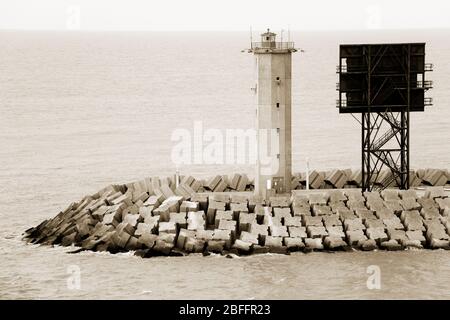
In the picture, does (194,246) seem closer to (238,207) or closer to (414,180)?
(238,207)

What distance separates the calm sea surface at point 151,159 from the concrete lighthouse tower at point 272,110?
6849mm

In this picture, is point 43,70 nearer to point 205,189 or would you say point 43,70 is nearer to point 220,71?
point 220,71

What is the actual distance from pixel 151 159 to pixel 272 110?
25.4 metres

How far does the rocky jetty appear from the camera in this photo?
47625 millimetres

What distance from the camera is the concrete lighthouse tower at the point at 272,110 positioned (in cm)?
5244

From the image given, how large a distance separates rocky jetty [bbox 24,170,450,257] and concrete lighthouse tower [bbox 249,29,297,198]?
1306 mm

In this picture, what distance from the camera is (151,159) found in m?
76.8

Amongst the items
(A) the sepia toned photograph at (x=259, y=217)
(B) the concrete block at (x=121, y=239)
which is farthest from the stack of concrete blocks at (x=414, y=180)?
(B) the concrete block at (x=121, y=239)

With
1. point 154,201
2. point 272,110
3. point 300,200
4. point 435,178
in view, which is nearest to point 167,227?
point 154,201

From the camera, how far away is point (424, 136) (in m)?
85.7

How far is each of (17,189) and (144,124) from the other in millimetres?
34892

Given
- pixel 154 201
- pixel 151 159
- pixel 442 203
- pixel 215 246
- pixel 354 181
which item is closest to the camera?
pixel 215 246

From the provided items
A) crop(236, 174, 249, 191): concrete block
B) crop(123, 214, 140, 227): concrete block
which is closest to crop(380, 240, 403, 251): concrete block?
crop(123, 214, 140, 227): concrete block
